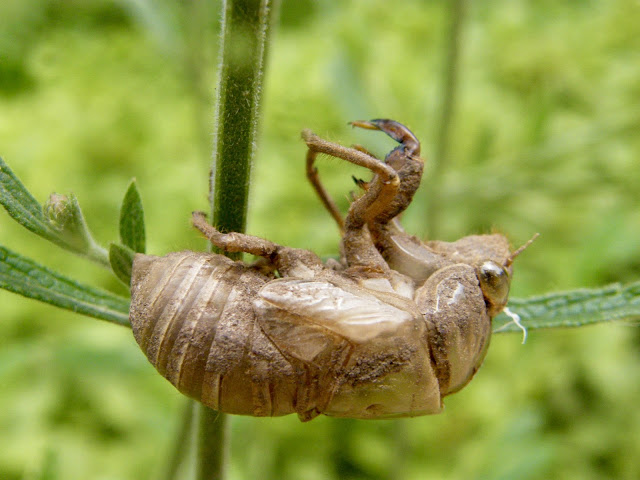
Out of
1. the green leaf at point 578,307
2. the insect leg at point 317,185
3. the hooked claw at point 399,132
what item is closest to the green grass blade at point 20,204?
the insect leg at point 317,185

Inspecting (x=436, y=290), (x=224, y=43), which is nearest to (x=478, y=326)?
(x=436, y=290)

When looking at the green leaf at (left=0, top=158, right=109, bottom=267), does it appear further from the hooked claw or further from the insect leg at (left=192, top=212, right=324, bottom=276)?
the hooked claw

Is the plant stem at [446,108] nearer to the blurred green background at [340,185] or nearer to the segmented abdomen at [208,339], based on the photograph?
the blurred green background at [340,185]

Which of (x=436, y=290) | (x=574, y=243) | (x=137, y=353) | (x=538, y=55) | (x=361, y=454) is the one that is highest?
(x=538, y=55)

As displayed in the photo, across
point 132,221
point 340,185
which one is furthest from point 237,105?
point 340,185

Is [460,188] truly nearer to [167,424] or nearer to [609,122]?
[609,122]

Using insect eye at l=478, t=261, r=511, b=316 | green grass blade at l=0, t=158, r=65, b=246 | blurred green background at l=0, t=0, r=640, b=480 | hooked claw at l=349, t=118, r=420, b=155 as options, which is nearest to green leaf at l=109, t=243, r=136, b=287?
green grass blade at l=0, t=158, r=65, b=246

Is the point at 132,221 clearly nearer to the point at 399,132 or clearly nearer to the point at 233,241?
the point at 233,241
